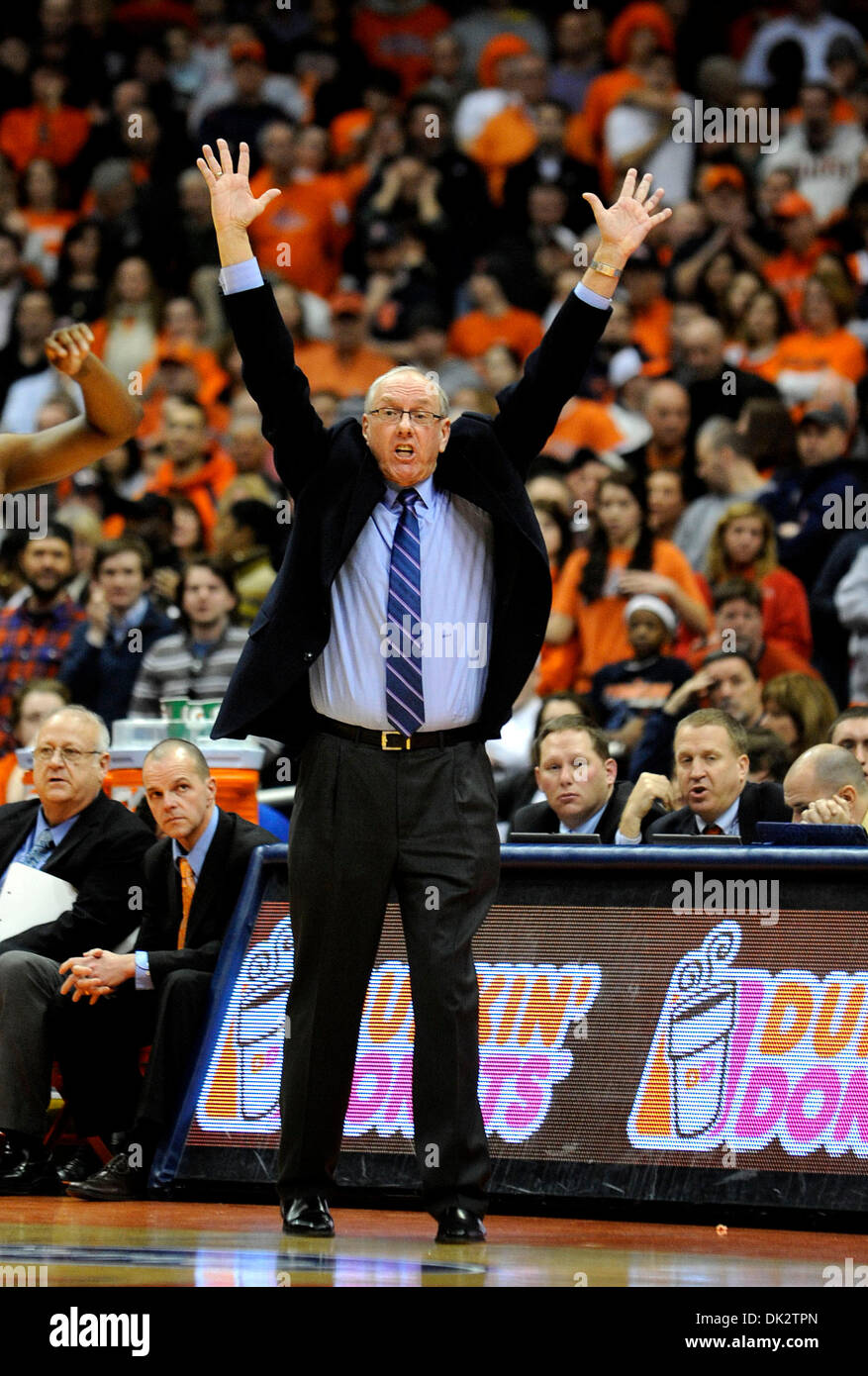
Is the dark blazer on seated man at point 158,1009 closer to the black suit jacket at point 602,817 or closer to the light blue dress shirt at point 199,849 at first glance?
the light blue dress shirt at point 199,849

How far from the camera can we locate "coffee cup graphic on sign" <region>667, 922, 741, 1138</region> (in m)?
6.24

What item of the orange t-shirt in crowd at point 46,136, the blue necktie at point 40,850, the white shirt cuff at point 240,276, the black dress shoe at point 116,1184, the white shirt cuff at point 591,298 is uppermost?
the orange t-shirt in crowd at point 46,136

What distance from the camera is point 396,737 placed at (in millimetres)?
5668

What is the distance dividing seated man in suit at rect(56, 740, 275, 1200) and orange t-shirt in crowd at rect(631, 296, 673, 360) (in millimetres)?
6115

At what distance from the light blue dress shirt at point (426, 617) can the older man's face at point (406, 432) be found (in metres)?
0.09

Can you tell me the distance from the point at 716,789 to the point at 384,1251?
8.34ft

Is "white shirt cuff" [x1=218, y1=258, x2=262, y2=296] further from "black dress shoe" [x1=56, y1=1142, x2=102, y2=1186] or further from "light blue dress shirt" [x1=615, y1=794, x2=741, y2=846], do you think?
"black dress shoe" [x1=56, y1=1142, x2=102, y2=1186]

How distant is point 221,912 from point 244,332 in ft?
7.78

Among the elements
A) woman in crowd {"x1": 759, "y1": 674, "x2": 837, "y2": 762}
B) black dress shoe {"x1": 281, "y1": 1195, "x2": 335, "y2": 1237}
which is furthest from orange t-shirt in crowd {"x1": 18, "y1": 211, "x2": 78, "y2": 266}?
black dress shoe {"x1": 281, "y1": 1195, "x2": 335, "y2": 1237}

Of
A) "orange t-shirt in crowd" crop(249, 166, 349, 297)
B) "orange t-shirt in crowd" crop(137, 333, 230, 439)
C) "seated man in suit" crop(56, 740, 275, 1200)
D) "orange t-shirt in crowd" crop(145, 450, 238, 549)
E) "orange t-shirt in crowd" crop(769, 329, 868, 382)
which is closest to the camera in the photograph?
"seated man in suit" crop(56, 740, 275, 1200)

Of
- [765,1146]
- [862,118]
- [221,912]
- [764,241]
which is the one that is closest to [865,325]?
[764,241]

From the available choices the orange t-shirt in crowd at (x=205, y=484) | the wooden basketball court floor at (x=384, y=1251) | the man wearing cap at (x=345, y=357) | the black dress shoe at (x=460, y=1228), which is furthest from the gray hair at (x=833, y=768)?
the man wearing cap at (x=345, y=357)

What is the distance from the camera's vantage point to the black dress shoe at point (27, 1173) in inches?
274

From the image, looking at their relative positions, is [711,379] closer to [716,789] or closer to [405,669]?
[716,789]
